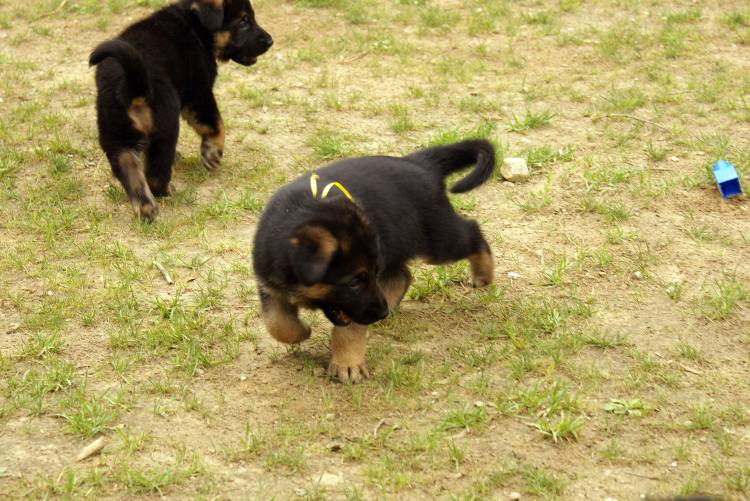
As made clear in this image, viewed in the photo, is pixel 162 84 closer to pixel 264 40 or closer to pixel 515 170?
pixel 264 40

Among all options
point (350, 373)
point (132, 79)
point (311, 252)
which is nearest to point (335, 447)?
point (350, 373)

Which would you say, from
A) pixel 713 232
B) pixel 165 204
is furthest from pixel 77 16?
pixel 713 232

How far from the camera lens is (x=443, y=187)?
5.37 meters

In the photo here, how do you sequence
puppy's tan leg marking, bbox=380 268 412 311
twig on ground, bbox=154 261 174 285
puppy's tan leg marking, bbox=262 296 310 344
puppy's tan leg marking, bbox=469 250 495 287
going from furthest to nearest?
twig on ground, bbox=154 261 174 285
puppy's tan leg marking, bbox=469 250 495 287
puppy's tan leg marking, bbox=380 268 412 311
puppy's tan leg marking, bbox=262 296 310 344

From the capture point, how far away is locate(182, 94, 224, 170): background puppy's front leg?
7270 mm

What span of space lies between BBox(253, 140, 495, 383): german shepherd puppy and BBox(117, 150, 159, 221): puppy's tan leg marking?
6.41 feet

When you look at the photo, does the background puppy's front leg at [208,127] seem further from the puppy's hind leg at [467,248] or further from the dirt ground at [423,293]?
the puppy's hind leg at [467,248]

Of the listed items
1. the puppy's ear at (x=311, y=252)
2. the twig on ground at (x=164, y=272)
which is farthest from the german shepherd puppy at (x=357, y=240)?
the twig on ground at (x=164, y=272)

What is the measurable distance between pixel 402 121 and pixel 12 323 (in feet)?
11.9

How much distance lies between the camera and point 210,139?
7.33 m

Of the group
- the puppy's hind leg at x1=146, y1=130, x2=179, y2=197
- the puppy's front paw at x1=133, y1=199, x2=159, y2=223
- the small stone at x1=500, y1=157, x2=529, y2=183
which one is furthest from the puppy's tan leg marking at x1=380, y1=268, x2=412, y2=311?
the puppy's hind leg at x1=146, y1=130, x2=179, y2=197

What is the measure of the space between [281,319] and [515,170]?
2778 mm

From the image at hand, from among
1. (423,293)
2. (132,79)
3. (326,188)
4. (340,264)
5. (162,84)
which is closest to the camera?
(340,264)

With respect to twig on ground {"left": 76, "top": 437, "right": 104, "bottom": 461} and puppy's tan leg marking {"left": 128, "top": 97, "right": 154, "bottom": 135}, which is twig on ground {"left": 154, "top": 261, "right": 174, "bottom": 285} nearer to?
puppy's tan leg marking {"left": 128, "top": 97, "right": 154, "bottom": 135}
